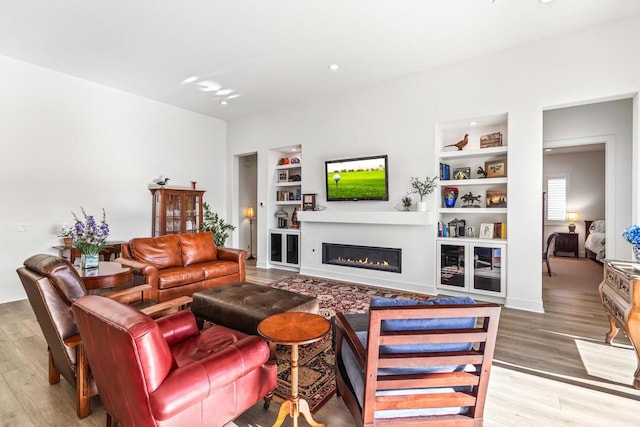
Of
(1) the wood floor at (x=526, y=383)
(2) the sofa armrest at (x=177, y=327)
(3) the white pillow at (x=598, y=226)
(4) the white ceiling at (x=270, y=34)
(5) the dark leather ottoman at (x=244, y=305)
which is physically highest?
(4) the white ceiling at (x=270, y=34)

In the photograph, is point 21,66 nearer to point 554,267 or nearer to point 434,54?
point 434,54

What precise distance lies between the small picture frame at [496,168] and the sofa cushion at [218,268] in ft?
12.8

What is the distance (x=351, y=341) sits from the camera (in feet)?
5.41

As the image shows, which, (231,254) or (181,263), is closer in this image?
(181,263)

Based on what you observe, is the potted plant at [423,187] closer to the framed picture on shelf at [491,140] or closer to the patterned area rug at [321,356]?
the framed picture on shelf at [491,140]

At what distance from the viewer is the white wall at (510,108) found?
353 centimetres

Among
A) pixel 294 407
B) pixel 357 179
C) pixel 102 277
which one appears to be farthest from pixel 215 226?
pixel 294 407

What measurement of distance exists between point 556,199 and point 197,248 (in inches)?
363

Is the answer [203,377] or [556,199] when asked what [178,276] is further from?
[556,199]

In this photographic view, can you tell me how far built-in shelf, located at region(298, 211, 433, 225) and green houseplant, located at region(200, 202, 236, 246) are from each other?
1.83 meters

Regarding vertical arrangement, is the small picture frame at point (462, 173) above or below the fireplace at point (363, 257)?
above

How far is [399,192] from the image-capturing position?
4.89 m

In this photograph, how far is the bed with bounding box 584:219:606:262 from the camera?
666 centimetres

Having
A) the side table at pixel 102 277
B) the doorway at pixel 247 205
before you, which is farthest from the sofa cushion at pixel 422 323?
the doorway at pixel 247 205
